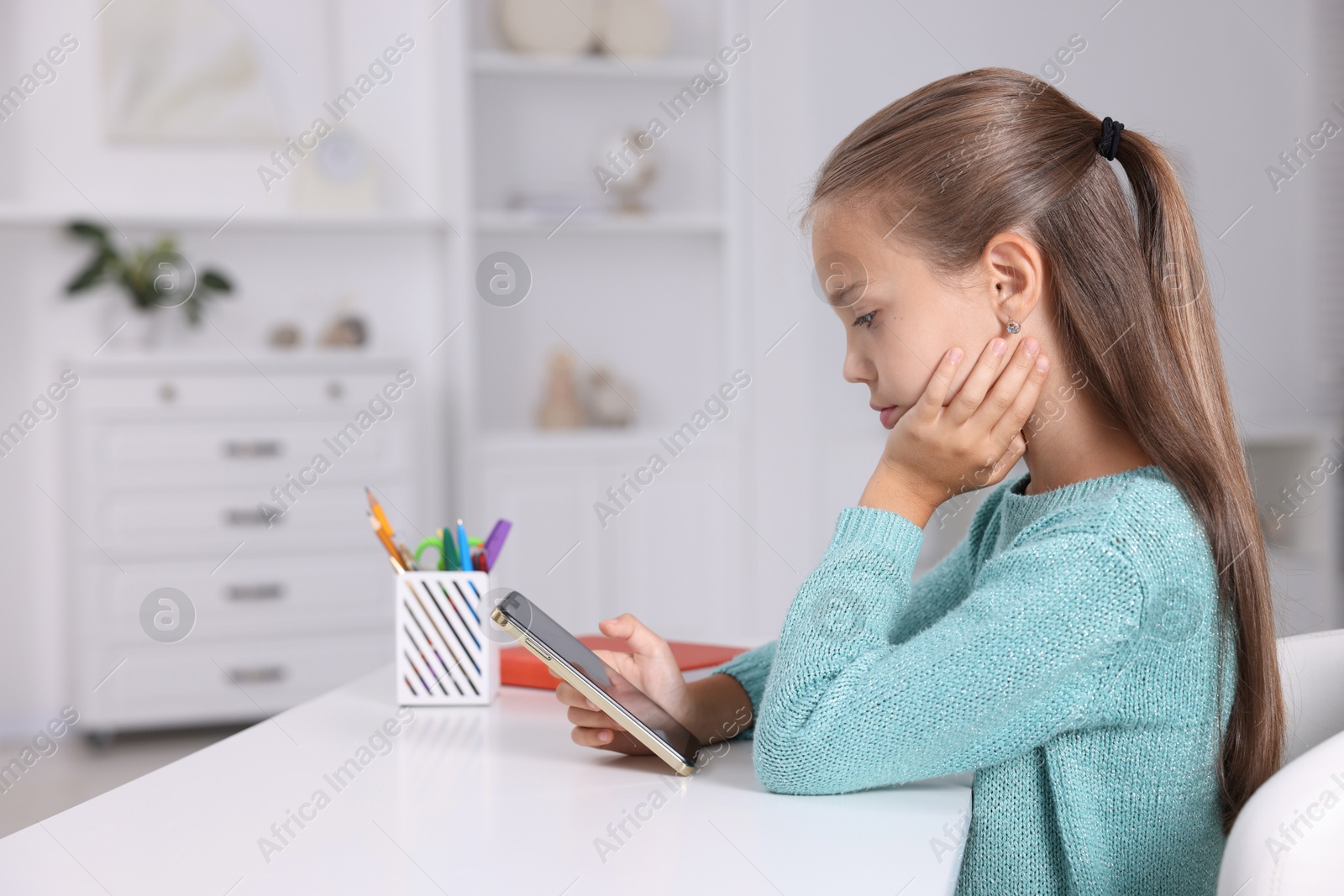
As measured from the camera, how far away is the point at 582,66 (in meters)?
3.22

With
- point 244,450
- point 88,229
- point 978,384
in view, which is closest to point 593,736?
point 978,384

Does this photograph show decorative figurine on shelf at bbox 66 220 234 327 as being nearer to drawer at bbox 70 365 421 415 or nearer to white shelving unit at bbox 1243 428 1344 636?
drawer at bbox 70 365 421 415

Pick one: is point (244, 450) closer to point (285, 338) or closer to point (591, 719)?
point (285, 338)

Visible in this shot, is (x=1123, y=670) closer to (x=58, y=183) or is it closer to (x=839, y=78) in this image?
(x=839, y=78)

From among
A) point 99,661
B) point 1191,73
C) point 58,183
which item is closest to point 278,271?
point 58,183

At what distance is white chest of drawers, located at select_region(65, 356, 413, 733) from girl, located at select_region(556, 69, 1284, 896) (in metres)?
2.30

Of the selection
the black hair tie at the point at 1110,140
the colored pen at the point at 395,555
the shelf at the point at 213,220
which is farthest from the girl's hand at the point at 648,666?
the shelf at the point at 213,220

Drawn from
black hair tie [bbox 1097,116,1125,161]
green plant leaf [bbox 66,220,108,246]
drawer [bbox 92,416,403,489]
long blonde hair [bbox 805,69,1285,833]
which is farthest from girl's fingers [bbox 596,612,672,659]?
green plant leaf [bbox 66,220,108,246]

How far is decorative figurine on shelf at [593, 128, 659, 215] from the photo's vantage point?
3340 millimetres

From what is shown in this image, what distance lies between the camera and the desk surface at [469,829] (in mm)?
619

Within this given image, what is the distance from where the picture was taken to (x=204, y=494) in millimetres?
2980

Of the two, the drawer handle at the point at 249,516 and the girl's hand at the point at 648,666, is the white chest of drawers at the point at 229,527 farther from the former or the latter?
the girl's hand at the point at 648,666

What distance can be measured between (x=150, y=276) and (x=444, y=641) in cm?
259

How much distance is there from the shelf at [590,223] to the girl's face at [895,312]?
2.35m
